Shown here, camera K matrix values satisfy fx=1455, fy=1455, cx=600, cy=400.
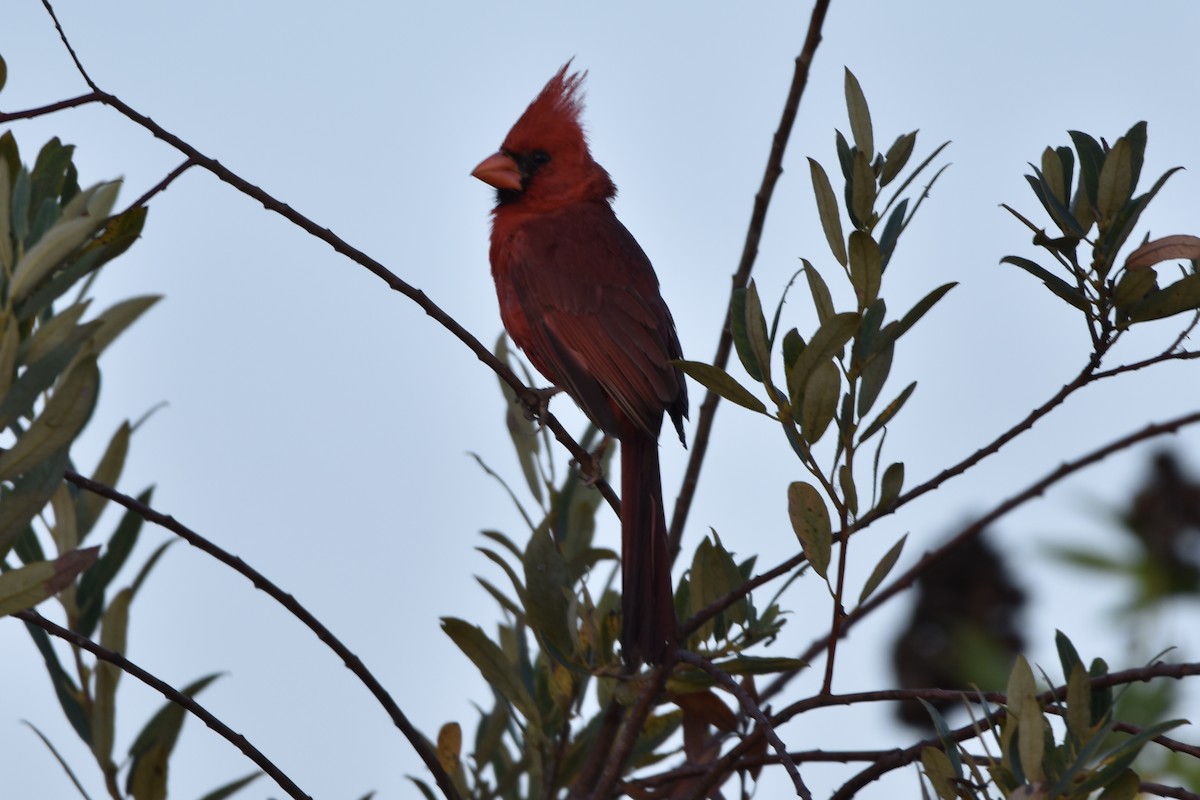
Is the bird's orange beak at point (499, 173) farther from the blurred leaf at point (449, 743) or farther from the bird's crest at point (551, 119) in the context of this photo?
the blurred leaf at point (449, 743)

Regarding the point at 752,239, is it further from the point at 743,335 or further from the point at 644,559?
the point at 743,335

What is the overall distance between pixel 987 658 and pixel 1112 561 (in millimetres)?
458

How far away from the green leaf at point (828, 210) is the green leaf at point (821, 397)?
16cm

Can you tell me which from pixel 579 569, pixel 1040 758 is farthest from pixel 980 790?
pixel 579 569

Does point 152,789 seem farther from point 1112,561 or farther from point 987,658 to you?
point 1112,561

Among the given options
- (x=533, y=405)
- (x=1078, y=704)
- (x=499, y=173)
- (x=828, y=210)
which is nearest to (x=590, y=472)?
(x=533, y=405)

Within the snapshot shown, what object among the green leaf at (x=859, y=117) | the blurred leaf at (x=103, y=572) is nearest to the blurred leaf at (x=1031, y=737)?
the green leaf at (x=859, y=117)

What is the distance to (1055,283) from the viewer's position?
178cm

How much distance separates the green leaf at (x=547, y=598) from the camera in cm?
205

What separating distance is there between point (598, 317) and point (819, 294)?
1.66 metres

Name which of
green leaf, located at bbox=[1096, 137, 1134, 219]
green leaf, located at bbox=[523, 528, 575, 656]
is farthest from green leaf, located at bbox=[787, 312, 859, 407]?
green leaf, located at bbox=[523, 528, 575, 656]

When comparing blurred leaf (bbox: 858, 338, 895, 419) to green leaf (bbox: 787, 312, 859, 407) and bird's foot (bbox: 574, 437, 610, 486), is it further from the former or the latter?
bird's foot (bbox: 574, 437, 610, 486)

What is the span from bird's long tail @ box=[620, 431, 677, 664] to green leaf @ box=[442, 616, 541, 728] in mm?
174

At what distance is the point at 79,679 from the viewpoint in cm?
202
